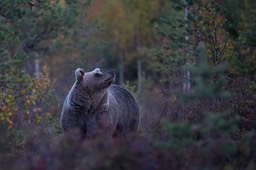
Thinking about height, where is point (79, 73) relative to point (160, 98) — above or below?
above

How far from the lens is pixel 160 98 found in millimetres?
18531

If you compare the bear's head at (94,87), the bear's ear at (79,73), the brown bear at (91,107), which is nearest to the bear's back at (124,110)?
the brown bear at (91,107)

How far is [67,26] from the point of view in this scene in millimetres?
22562

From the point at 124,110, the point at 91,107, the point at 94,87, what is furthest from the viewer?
the point at 124,110

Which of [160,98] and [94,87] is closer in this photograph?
[94,87]

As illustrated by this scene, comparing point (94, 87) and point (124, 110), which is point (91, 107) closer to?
point (94, 87)

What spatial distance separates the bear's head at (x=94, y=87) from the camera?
11016 millimetres

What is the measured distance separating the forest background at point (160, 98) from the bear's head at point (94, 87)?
1375 millimetres

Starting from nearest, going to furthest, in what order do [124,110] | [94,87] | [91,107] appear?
[91,107] < [94,87] < [124,110]

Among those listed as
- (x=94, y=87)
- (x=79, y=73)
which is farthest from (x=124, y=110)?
(x=79, y=73)

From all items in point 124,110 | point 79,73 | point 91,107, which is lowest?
point 124,110

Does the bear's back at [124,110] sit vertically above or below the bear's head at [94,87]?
below

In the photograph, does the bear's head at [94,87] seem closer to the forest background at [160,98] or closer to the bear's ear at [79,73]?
the bear's ear at [79,73]

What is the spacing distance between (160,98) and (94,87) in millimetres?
7658
